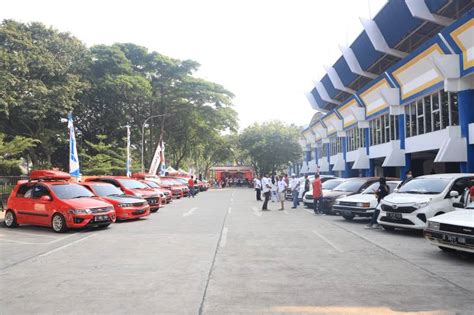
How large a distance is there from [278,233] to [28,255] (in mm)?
6243

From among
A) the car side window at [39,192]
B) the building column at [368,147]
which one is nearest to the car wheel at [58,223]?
the car side window at [39,192]

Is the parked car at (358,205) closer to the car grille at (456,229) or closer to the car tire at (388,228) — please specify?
the car tire at (388,228)

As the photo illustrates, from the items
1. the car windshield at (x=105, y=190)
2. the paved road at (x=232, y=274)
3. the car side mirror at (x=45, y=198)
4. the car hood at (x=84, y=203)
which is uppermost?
the car windshield at (x=105, y=190)

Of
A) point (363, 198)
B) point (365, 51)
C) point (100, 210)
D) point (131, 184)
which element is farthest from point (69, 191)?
point (365, 51)

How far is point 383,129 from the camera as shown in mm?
29312

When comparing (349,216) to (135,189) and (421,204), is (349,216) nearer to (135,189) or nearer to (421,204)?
(421,204)

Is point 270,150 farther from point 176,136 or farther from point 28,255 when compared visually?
point 28,255

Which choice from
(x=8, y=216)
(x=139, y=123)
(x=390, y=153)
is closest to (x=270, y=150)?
(x=139, y=123)

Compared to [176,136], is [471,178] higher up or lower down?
lower down

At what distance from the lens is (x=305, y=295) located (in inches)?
222

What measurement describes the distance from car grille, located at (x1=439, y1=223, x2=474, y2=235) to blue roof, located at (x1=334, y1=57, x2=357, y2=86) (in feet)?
92.0

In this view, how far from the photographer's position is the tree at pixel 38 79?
3106 cm

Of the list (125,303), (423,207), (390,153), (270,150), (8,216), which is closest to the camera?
(125,303)

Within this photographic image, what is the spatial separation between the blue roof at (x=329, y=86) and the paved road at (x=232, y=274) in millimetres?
30368
